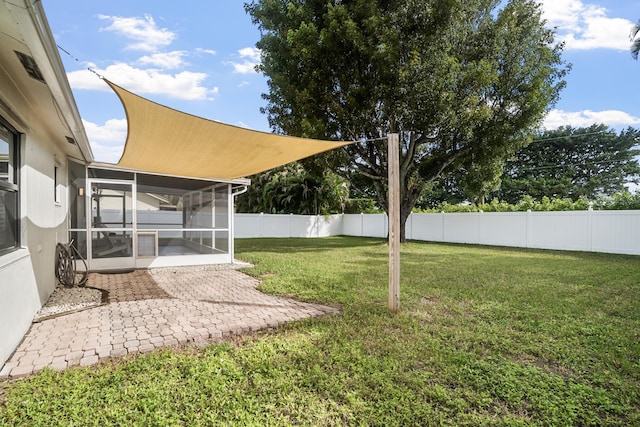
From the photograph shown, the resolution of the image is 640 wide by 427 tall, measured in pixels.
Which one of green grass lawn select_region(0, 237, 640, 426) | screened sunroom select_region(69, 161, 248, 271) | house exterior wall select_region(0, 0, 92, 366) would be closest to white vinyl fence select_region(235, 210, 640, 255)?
green grass lawn select_region(0, 237, 640, 426)

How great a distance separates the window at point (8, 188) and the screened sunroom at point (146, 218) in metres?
3.75

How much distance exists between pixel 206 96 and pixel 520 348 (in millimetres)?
12841

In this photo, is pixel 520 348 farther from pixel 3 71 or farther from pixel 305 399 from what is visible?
pixel 3 71

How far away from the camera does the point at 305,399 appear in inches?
93.4

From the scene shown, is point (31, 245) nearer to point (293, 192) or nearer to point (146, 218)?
point (146, 218)

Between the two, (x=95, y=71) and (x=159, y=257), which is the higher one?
(x=95, y=71)

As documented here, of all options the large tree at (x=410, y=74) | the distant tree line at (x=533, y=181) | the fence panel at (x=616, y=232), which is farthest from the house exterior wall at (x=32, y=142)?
the fence panel at (x=616, y=232)

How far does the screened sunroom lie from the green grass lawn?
493cm

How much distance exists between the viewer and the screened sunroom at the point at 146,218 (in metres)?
7.02

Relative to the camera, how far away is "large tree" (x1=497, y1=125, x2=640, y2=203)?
83.4ft

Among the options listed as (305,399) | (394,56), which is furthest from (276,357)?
(394,56)

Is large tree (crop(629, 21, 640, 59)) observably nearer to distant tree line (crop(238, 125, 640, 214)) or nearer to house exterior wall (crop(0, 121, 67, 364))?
distant tree line (crop(238, 125, 640, 214))

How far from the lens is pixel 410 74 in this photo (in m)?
10.4

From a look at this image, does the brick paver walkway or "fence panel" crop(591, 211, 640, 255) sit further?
"fence panel" crop(591, 211, 640, 255)
